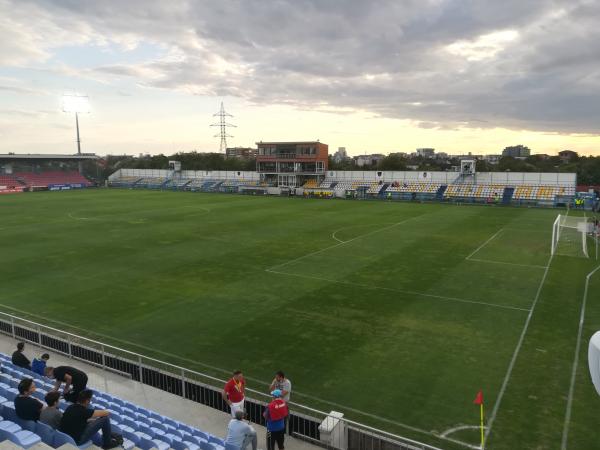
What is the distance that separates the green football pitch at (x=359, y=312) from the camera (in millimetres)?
11828

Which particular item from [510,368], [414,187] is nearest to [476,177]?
[414,187]

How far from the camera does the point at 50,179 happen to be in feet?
327

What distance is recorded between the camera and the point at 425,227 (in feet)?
135

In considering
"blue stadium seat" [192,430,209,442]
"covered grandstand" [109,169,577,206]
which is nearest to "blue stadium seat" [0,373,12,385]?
"blue stadium seat" [192,430,209,442]

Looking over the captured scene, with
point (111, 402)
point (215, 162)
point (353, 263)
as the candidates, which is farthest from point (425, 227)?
point (215, 162)

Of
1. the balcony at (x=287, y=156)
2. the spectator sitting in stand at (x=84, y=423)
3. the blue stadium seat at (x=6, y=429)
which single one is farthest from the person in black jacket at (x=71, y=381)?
the balcony at (x=287, y=156)

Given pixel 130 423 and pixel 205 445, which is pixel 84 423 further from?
pixel 205 445

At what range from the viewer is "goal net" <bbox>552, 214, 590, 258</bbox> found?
30.3 m

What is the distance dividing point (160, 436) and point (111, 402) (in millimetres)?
2277

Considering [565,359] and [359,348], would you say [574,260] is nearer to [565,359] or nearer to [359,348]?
[565,359]

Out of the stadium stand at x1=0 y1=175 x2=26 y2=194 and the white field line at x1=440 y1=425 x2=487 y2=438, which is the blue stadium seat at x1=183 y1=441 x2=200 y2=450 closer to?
the white field line at x1=440 y1=425 x2=487 y2=438

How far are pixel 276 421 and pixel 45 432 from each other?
405cm

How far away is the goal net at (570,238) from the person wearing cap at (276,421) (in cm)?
2699

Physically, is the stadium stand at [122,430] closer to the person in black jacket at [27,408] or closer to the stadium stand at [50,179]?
the person in black jacket at [27,408]
